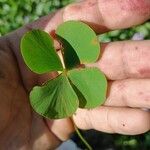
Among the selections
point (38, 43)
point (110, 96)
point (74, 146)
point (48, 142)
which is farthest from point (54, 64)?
point (74, 146)

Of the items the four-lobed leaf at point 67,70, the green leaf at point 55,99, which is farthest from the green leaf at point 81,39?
the green leaf at point 55,99

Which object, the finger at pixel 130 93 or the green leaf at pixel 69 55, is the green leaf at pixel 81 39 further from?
the finger at pixel 130 93

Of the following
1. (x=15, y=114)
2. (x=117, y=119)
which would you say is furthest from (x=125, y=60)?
(x=15, y=114)

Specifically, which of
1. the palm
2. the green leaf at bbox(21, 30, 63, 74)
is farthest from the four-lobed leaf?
the palm

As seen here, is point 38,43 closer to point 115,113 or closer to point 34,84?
point 34,84

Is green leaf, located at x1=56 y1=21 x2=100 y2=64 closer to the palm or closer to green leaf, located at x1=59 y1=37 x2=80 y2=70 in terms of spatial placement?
green leaf, located at x1=59 y1=37 x2=80 y2=70

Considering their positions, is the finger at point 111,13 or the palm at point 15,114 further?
the palm at point 15,114
